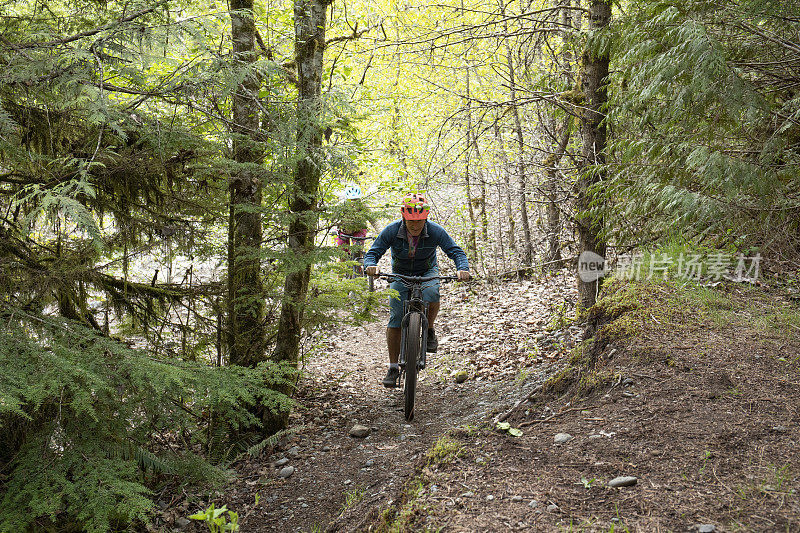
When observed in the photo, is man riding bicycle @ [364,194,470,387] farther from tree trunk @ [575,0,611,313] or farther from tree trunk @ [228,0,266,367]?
tree trunk @ [575,0,611,313]

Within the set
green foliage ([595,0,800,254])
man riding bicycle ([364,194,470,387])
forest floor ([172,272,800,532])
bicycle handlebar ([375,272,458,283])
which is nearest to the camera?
forest floor ([172,272,800,532])

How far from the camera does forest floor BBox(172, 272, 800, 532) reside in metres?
2.99

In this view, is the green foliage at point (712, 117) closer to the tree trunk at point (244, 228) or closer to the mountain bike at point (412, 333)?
the mountain bike at point (412, 333)

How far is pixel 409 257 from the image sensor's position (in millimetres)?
6809

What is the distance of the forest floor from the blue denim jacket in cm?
182

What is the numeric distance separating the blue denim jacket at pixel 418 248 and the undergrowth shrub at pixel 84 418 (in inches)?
103

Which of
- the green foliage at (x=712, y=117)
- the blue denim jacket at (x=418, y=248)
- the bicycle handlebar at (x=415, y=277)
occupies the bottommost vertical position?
the bicycle handlebar at (x=415, y=277)

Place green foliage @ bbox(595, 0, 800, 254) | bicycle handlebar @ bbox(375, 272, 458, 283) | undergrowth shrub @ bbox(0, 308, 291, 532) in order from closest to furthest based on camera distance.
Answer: undergrowth shrub @ bbox(0, 308, 291, 532), green foliage @ bbox(595, 0, 800, 254), bicycle handlebar @ bbox(375, 272, 458, 283)

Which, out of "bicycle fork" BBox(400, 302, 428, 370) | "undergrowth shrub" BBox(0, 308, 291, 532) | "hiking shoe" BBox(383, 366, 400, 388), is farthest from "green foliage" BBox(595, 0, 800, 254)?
"undergrowth shrub" BBox(0, 308, 291, 532)

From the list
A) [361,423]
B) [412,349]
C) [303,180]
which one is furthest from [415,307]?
[303,180]

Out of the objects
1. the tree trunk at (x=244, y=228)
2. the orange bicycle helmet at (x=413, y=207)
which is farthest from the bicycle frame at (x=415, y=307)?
the tree trunk at (x=244, y=228)

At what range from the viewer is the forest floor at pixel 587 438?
299 cm

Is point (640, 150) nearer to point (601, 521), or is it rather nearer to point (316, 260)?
point (316, 260)

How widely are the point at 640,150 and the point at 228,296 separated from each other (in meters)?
4.94
